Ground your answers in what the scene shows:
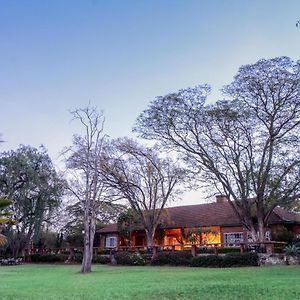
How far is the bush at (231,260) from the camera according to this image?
2353 cm

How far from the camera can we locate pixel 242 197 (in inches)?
1096

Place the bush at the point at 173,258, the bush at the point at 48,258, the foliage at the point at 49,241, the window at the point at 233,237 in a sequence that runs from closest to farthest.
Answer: the bush at the point at 173,258, the bush at the point at 48,258, the window at the point at 233,237, the foliage at the point at 49,241

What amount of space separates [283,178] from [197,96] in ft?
26.1

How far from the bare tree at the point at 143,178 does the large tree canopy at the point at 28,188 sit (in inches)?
242

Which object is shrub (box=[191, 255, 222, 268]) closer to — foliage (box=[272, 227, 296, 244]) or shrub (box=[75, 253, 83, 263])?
foliage (box=[272, 227, 296, 244])

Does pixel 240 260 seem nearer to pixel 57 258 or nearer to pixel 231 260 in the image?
pixel 231 260

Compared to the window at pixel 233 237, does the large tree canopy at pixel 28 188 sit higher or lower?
higher

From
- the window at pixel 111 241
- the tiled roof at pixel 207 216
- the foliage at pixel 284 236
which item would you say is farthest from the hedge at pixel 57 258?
the foliage at pixel 284 236

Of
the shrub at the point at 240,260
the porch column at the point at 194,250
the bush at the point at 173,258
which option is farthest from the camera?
the porch column at the point at 194,250

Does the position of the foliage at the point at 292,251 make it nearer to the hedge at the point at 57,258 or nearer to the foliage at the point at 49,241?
the hedge at the point at 57,258

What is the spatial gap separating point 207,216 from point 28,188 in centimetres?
1736

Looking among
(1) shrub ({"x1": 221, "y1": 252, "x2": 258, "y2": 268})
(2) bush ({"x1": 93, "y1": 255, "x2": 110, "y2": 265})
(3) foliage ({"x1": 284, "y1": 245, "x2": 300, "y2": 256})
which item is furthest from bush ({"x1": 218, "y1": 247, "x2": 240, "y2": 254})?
(2) bush ({"x1": 93, "y1": 255, "x2": 110, "y2": 265})

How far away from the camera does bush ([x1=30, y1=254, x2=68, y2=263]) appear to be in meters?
35.9

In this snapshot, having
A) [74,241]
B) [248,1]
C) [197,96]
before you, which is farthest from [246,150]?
[74,241]
